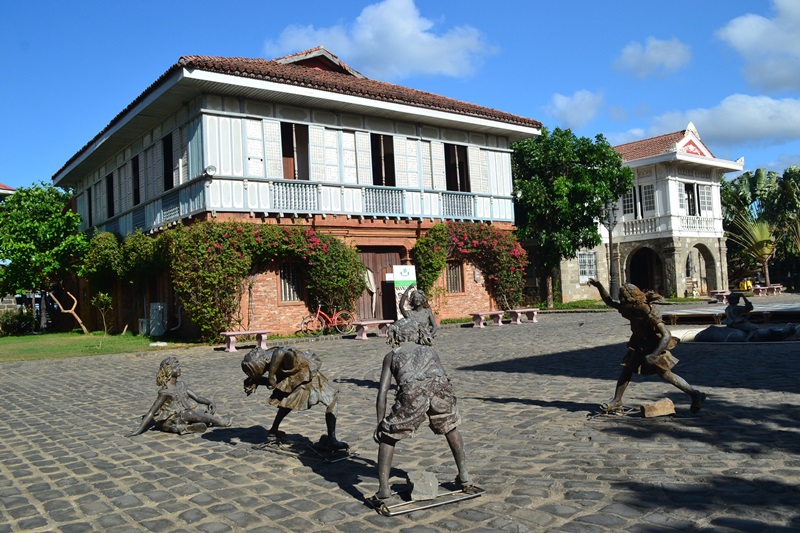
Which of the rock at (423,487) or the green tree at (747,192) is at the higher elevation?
the green tree at (747,192)

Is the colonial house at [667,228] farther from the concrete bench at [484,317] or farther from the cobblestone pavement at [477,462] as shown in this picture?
the cobblestone pavement at [477,462]

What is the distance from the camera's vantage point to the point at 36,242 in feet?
79.5

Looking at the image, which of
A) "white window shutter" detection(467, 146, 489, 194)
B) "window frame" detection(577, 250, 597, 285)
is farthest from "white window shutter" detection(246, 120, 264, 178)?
"window frame" detection(577, 250, 597, 285)

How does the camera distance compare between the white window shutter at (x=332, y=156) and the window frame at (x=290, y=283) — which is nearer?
the window frame at (x=290, y=283)

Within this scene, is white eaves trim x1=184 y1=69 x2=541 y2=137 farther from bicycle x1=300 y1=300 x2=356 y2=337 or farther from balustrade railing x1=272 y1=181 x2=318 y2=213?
bicycle x1=300 y1=300 x2=356 y2=337

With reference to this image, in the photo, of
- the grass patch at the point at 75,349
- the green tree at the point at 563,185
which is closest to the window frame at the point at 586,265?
the green tree at the point at 563,185

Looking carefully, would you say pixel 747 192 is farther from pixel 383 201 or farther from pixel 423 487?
pixel 423 487

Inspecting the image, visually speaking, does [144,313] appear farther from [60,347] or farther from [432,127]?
[432,127]

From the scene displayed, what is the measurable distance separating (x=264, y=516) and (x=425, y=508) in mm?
1035

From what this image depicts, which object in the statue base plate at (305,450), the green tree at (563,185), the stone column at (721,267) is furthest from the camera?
the stone column at (721,267)

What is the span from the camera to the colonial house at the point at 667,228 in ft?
99.7

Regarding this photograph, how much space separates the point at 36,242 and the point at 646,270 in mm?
27146

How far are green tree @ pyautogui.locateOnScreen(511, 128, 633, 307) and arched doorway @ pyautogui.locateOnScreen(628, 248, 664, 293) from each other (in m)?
6.70

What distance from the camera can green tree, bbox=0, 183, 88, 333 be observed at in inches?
937
